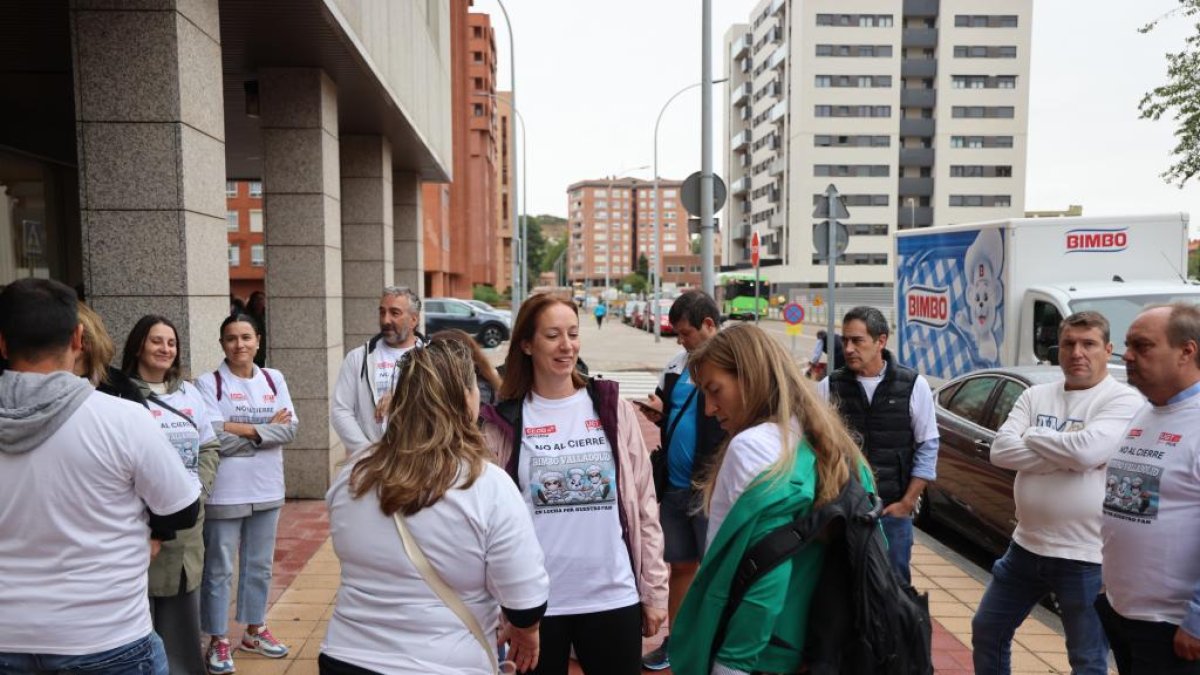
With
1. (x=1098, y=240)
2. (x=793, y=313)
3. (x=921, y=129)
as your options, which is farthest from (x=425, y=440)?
(x=921, y=129)

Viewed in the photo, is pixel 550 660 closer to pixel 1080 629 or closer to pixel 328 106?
pixel 1080 629

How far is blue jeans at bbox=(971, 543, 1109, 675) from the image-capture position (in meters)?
3.54

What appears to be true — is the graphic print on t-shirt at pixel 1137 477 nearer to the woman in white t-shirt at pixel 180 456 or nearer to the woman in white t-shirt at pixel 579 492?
the woman in white t-shirt at pixel 579 492

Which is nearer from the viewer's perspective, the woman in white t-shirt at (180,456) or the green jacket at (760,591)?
the green jacket at (760,591)

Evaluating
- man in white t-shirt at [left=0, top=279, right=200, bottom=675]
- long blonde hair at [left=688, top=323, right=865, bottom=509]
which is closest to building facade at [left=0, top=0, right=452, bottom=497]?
man in white t-shirt at [left=0, top=279, right=200, bottom=675]

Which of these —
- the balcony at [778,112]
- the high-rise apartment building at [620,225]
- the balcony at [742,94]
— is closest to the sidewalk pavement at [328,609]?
the balcony at [778,112]

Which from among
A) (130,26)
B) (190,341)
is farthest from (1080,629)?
(130,26)

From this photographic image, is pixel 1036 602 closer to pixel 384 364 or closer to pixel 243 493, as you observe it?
Result: pixel 384 364

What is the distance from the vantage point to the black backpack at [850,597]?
6.65 ft

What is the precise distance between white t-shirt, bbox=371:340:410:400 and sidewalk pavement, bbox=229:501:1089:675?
4.67ft

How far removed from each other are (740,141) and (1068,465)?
8760 centimetres

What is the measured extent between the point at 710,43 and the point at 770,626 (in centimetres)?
1039

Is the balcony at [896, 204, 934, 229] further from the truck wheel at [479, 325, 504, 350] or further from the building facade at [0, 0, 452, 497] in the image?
the building facade at [0, 0, 452, 497]

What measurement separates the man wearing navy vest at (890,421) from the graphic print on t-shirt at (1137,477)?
1478 mm
